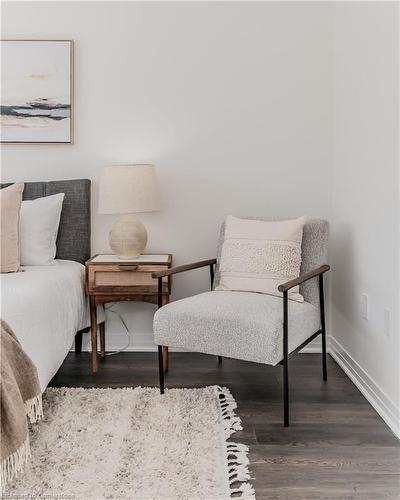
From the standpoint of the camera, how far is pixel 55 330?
2691mm

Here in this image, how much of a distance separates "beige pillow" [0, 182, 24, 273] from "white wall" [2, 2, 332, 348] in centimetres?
53

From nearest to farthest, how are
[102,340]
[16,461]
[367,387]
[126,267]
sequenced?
1. [16,461]
2. [367,387]
3. [126,267]
4. [102,340]

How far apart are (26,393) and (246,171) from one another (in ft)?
6.95

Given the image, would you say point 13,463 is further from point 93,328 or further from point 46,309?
point 93,328

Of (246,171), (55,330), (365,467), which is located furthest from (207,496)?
(246,171)

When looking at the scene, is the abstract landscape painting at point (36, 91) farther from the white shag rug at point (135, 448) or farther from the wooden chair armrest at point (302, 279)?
the wooden chair armrest at point (302, 279)

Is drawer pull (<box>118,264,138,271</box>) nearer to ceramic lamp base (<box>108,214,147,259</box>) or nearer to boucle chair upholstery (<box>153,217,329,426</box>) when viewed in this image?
ceramic lamp base (<box>108,214,147,259</box>)

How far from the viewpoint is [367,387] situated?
286 centimetres

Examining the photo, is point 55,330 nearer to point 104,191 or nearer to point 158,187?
point 104,191

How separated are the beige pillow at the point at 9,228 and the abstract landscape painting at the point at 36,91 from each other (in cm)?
59

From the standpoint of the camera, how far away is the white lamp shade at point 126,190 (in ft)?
10.8

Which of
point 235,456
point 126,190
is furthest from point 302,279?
point 126,190

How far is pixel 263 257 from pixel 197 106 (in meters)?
1.17

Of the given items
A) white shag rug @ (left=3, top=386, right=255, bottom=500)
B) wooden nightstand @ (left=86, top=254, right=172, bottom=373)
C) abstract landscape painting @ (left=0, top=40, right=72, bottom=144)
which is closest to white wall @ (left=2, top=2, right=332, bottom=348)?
abstract landscape painting @ (left=0, top=40, right=72, bottom=144)
